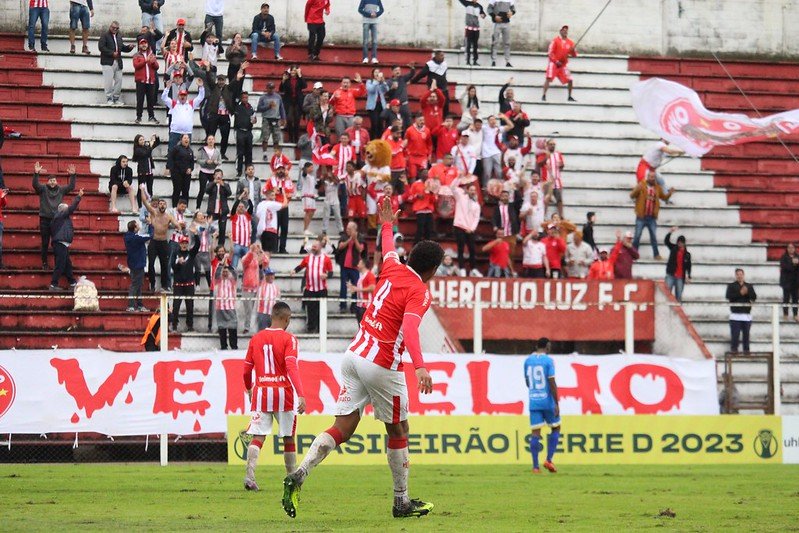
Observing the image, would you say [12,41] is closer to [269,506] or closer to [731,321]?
[731,321]

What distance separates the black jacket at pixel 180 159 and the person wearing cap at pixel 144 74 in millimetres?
2489

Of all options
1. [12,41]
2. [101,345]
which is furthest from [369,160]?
[12,41]

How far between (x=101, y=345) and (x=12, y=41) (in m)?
11.9

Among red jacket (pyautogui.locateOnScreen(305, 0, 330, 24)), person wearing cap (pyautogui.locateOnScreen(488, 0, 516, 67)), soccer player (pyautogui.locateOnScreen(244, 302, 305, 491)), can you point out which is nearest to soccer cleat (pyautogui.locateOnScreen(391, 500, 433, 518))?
soccer player (pyautogui.locateOnScreen(244, 302, 305, 491))

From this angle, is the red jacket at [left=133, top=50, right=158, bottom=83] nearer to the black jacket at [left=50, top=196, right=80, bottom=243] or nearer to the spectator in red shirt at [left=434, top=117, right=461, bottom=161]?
the black jacket at [left=50, top=196, right=80, bottom=243]

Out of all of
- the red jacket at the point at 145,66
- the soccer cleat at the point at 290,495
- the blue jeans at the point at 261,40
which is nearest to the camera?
the soccer cleat at the point at 290,495

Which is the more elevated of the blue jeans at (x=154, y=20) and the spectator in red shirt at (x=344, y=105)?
the blue jeans at (x=154, y=20)

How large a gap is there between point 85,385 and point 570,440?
788cm

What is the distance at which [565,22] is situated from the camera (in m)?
37.7

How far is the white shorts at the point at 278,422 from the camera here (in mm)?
15570

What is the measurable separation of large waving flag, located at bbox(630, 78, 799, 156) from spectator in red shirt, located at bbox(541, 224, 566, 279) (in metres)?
2.94

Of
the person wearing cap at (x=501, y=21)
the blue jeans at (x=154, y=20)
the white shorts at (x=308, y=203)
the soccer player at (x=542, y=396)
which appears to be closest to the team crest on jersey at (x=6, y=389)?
the soccer player at (x=542, y=396)

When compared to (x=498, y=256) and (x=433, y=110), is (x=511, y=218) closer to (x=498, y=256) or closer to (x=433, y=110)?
(x=498, y=256)

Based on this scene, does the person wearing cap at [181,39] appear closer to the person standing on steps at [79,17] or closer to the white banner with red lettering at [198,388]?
the person standing on steps at [79,17]
